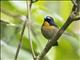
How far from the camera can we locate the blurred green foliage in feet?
5.19

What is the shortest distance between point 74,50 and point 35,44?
0.19 m

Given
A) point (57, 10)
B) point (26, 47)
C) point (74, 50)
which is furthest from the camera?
point (57, 10)

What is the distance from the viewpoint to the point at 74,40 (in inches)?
61.6

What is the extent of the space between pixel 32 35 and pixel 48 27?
0.09 metres

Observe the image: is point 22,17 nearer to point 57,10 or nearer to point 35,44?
point 35,44

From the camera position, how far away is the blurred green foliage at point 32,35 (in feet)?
5.19

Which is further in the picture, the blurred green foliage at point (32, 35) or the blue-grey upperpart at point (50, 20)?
the blue-grey upperpart at point (50, 20)

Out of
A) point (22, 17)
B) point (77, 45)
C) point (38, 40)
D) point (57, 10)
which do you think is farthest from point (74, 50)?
point (57, 10)

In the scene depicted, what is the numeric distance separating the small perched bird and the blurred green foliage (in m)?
0.03

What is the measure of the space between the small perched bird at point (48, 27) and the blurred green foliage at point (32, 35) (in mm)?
25

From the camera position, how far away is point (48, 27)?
1705 mm

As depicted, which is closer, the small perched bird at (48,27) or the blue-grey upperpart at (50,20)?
the small perched bird at (48,27)

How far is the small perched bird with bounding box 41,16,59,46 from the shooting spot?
1.58m

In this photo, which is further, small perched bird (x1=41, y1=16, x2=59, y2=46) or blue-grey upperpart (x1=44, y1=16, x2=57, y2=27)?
blue-grey upperpart (x1=44, y1=16, x2=57, y2=27)
